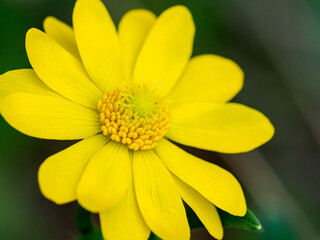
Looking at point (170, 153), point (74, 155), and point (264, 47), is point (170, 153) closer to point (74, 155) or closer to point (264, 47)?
point (74, 155)

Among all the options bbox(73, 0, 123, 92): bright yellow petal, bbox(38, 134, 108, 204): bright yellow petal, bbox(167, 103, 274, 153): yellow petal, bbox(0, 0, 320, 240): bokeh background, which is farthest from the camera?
bbox(0, 0, 320, 240): bokeh background

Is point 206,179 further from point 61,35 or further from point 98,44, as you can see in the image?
point 61,35

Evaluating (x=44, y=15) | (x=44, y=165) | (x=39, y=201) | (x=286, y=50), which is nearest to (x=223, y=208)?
(x=44, y=165)

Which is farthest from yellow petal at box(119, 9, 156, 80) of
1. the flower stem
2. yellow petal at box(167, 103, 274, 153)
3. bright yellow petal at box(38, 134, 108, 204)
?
the flower stem

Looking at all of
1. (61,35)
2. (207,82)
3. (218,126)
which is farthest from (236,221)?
(61,35)

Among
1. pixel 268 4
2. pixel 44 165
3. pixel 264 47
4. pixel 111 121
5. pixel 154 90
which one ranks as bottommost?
pixel 44 165

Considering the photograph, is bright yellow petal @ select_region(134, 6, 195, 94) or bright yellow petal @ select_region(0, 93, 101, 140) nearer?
bright yellow petal @ select_region(0, 93, 101, 140)

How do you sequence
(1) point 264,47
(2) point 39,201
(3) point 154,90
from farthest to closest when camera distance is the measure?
(1) point 264,47 → (2) point 39,201 → (3) point 154,90

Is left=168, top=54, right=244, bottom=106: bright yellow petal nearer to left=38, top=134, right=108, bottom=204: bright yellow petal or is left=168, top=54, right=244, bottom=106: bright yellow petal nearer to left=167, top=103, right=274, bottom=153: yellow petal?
left=167, top=103, right=274, bottom=153: yellow petal
